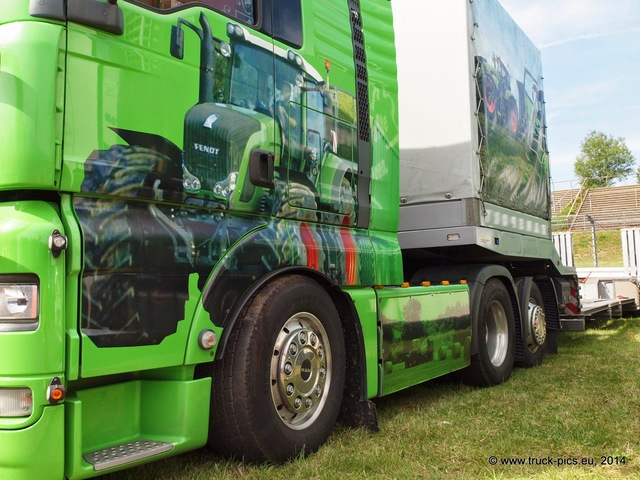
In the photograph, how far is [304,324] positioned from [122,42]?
1.78 m

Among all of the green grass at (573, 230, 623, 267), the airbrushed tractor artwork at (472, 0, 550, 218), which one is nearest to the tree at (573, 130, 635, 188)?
the green grass at (573, 230, 623, 267)

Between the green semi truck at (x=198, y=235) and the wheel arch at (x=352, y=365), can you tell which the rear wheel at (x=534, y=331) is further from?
the wheel arch at (x=352, y=365)

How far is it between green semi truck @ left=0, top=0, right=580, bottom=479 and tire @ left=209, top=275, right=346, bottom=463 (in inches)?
0.5

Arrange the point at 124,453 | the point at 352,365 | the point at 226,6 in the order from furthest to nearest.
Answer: the point at 352,365 < the point at 226,6 < the point at 124,453

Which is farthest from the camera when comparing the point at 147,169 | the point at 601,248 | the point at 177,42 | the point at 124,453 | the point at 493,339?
the point at 601,248

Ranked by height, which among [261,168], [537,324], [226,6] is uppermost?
[226,6]

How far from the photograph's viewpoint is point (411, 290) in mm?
4730

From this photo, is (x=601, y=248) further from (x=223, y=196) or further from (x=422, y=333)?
(x=223, y=196)

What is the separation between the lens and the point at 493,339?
21.2ft

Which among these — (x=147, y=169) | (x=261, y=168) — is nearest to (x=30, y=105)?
(x=147, y=169)

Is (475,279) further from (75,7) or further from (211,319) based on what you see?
(75,7)

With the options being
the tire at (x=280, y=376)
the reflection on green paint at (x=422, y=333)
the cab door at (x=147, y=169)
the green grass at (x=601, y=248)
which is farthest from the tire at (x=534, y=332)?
the green grass at (x=601, y=248)

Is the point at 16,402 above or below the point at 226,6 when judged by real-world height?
below

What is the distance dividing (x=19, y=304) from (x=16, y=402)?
0.37 meters
